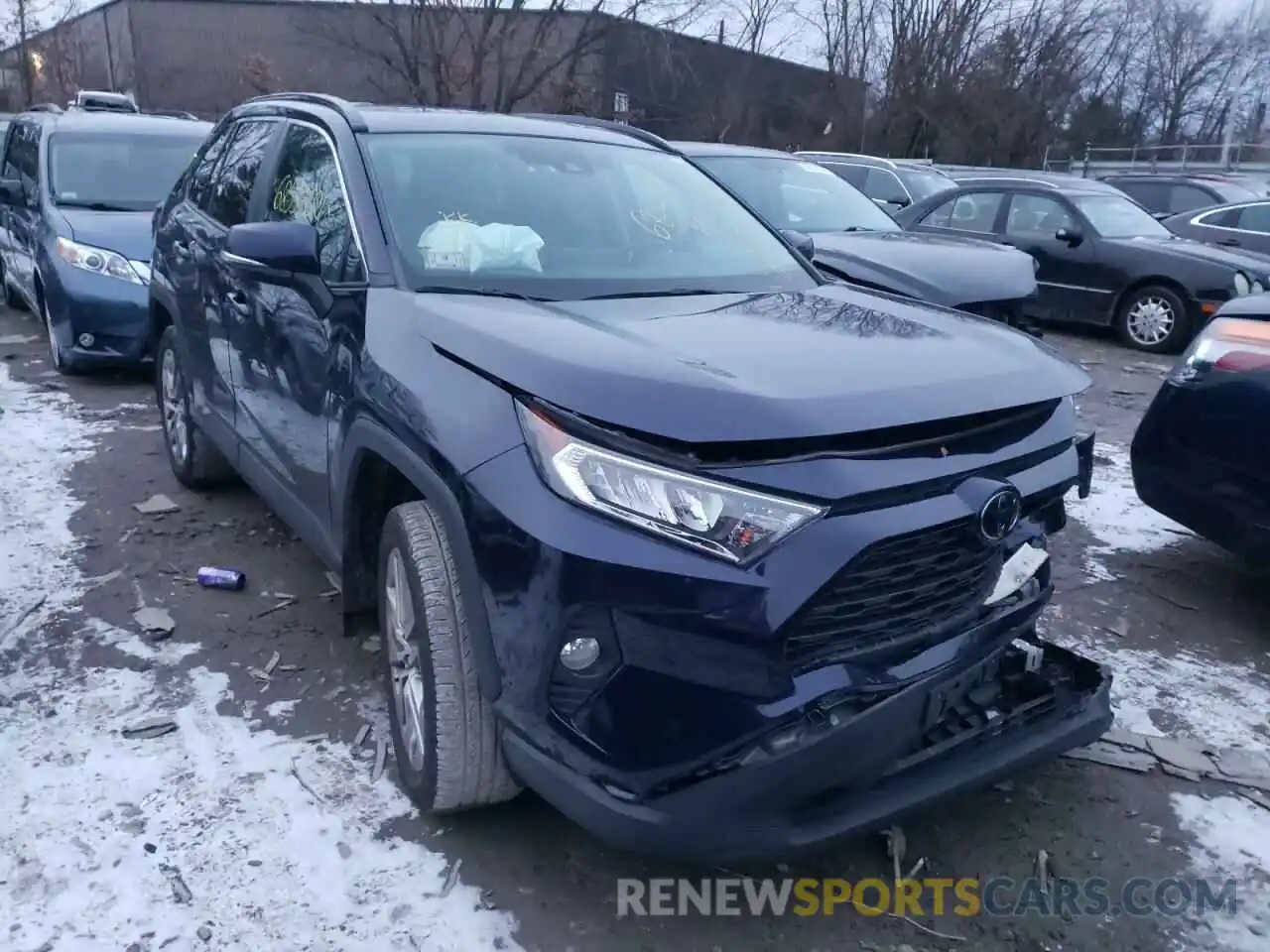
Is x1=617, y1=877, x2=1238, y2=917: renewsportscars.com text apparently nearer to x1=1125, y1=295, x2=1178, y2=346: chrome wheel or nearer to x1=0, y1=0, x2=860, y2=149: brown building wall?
x1=1125, y1=295, x2=1178, y2=346: chrome wheel

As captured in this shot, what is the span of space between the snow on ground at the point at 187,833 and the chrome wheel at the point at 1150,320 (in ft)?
30.3

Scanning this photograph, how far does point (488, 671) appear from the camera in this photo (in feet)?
7.91

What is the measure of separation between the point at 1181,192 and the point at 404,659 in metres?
14.9

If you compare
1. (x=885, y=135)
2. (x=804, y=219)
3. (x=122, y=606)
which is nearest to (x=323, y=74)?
(x=885, y=135)

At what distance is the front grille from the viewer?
219 cm

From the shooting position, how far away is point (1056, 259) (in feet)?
35.7

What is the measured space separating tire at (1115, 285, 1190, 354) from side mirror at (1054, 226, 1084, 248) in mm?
730

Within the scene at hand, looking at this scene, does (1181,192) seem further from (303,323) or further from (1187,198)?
(303,323)

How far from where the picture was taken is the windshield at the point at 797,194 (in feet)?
24.5

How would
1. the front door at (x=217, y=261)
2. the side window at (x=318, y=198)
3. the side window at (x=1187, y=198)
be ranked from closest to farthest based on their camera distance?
the side window at (x=318, y=198)
the front door at (x=217, y=261)
the side window at (x=1187, y=198)

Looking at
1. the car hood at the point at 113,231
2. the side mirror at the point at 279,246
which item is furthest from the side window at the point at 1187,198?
the side mirror at the point at 279,246

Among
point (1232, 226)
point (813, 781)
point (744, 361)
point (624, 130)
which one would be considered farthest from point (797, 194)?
point (1232, 226)

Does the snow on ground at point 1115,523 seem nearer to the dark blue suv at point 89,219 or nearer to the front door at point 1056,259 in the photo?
the front door at point 1056,259

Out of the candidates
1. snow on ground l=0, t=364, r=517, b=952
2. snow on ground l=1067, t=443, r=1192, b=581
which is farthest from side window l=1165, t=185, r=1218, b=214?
snow on ground l=0, t=364, r=517, b=952
